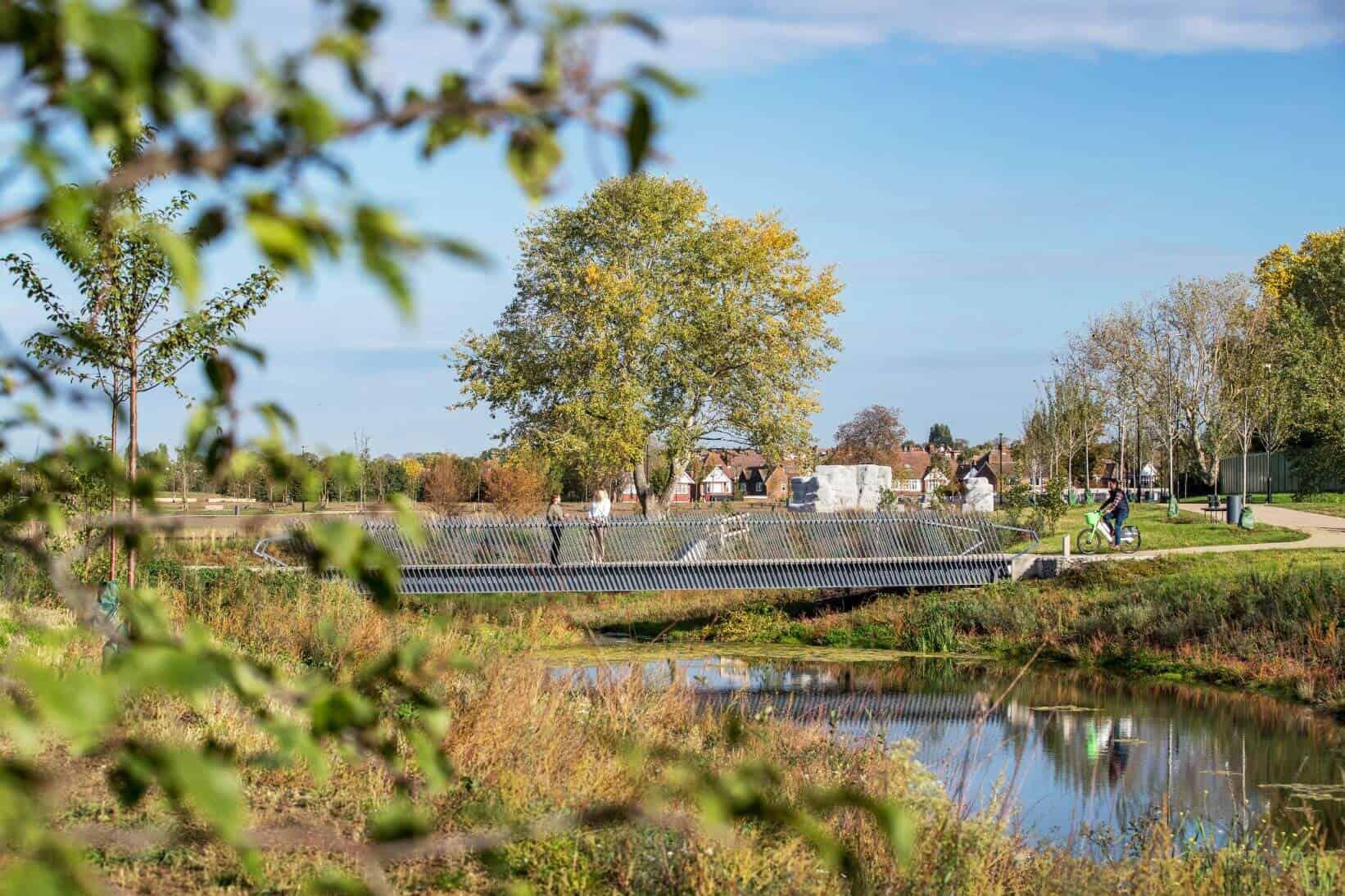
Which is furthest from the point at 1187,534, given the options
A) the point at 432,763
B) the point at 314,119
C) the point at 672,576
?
the point at 314,119

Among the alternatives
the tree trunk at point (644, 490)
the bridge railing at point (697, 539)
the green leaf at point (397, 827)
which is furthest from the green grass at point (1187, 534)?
the green leaf at point (397, 827)

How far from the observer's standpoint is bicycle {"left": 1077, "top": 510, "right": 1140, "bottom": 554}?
98.1 ft

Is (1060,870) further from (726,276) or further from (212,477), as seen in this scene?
(726,276)

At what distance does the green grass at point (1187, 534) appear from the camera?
30078mm

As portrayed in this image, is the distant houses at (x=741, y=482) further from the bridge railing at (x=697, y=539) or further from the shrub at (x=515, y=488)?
the bridge railing at (x=697, y=539)

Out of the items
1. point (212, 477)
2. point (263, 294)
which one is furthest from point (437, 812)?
point (263, 294)

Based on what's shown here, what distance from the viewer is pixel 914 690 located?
1998 centimetres

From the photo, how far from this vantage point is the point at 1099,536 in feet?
99.7

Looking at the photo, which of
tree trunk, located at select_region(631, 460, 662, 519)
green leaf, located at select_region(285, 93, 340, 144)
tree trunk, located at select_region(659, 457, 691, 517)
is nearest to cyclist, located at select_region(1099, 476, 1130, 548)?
tree trunk, located at select_region(659, 457, 691, 517)

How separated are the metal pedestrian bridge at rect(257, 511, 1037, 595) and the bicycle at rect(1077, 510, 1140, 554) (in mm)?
3298

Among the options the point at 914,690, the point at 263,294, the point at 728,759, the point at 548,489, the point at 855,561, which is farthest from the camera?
the point at 548,489

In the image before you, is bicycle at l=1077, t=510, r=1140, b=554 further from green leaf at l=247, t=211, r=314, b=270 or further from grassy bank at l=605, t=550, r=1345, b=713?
green leaf at l=247, t=211, r=314, b=270

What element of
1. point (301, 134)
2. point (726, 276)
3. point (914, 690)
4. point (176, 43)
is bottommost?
point (914, 690)

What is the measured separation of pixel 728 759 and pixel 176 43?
8.67 m
